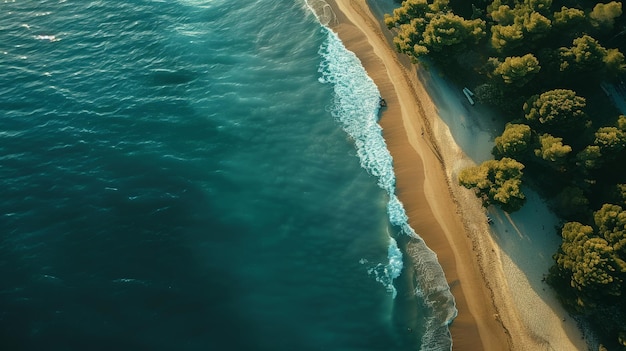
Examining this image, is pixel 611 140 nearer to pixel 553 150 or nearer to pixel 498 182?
pixel 553 150

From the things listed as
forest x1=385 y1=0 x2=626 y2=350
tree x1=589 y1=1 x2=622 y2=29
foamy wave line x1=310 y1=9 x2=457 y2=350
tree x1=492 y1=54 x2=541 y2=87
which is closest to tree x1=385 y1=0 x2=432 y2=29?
forest x1=385 y1=0 x2=626 y2=350

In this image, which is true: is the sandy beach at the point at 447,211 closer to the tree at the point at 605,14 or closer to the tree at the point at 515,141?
the tree at the point at 515,141

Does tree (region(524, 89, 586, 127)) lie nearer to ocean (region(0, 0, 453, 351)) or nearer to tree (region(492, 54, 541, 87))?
tree (region(492, 54, 541, 87))

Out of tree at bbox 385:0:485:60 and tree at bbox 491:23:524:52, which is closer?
tree at bbox 491:23:524:52

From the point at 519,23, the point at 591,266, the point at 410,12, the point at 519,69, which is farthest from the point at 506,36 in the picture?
the point at 591,266

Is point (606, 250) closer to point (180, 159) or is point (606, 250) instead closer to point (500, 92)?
point (500, 92)

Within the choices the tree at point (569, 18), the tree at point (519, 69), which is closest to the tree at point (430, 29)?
the tree at point (519, 69)
